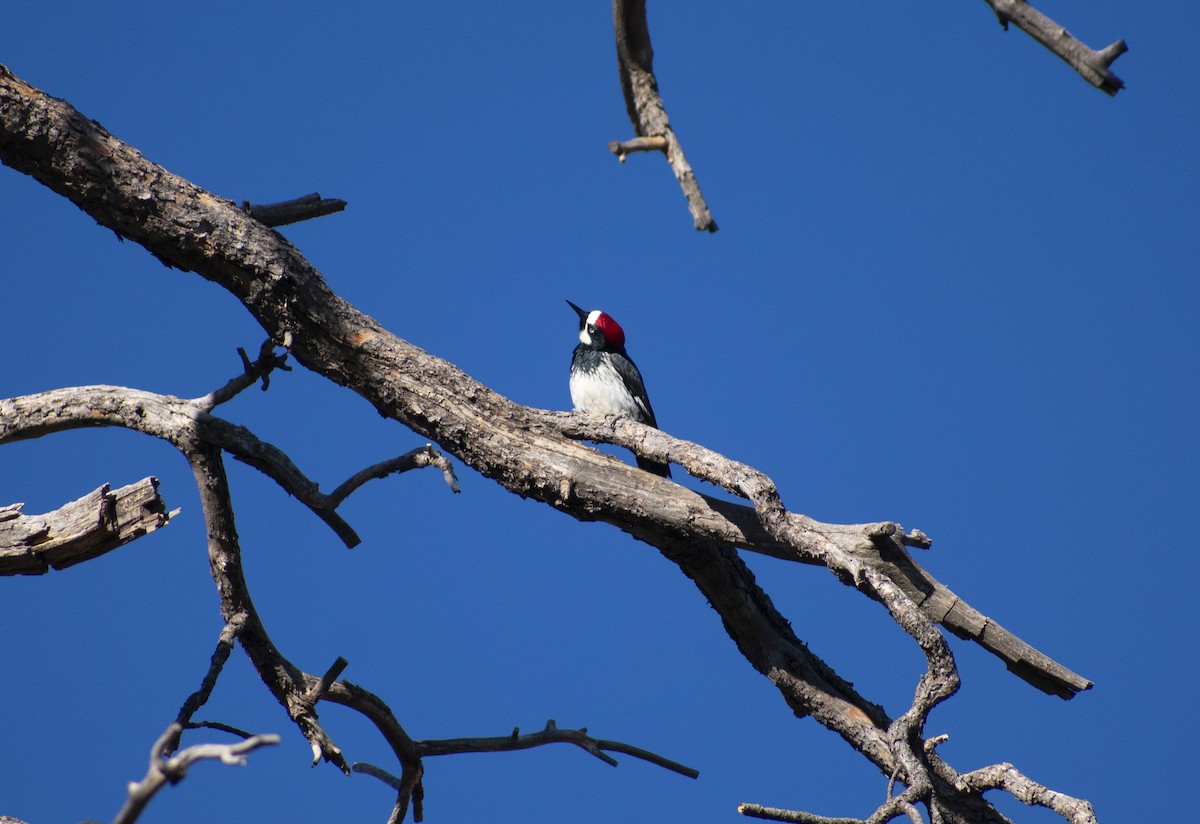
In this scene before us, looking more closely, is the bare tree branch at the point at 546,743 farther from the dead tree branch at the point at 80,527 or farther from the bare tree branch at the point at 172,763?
the bare tree branch at the point at 172,763

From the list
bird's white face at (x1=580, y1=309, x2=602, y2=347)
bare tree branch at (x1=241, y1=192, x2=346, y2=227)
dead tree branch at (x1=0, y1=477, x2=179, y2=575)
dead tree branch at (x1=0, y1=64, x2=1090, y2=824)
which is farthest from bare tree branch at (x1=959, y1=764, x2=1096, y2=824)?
bird's white face at (x1=580, y1=309, x2=602, y2=347)

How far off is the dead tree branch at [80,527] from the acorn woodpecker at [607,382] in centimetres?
334

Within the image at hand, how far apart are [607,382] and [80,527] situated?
12.0ft

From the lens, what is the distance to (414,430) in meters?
3.92

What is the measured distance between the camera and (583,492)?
3.78m

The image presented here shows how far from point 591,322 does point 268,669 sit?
4.05 m

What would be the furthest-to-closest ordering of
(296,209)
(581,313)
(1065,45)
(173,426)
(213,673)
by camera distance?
(581,313), (296,209), (173,426), (213,673), (1065,45)

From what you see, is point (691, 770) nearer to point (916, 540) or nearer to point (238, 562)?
point (916, 540)

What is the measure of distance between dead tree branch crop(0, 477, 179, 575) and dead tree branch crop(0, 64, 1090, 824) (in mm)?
295

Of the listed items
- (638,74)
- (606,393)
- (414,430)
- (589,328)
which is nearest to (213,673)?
(414,430)

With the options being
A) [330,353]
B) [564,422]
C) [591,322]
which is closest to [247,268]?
[330,353]

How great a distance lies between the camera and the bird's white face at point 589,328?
7.25 m

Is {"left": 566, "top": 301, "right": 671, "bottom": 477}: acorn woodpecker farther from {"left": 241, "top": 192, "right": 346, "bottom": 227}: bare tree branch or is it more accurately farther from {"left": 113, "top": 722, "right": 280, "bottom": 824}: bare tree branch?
{"left": 113, "top": 722, "right": 280, "bottom": 824}: bare tree branch

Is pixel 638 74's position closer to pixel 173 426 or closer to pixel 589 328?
pixel 173 426
